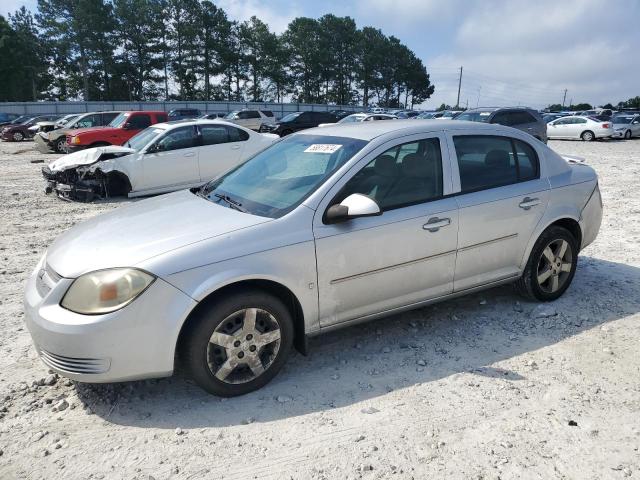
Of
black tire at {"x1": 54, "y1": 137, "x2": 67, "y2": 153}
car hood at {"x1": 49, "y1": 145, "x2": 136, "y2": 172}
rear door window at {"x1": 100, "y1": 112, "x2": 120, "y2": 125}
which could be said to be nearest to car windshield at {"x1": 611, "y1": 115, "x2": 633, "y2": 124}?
rear door window at {"x1": 100, "y1": 112, "x2": 120, "y2": 125}

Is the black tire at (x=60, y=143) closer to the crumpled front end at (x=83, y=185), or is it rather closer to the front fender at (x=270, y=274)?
the crumpled front end at (x=83, y=185)

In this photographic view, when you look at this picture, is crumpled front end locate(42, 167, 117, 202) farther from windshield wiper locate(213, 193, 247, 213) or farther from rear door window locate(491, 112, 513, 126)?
rear door window locate(491, 112, 513, 126)

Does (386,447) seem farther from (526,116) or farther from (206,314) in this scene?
(526,116)

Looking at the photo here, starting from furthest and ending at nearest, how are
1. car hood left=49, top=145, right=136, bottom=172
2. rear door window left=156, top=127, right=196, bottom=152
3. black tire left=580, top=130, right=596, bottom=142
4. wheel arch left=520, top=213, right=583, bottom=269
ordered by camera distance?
black tire left=580, top=130, right=596, bottom=142
rear door window left=156, top=127, right=196, bottom=152
car hood left=49, top=145, right=136, bottom=172
wheel arch left=520, top=213, right=583, bottom=269

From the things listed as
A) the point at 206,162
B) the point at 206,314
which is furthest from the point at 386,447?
the point at 206,162

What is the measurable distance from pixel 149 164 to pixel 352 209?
7.52m

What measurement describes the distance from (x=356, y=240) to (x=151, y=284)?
1332 mm

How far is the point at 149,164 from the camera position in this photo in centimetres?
973

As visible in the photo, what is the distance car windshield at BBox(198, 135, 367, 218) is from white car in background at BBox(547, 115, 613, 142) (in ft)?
86.1

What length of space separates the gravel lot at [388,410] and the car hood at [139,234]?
2.94 ft

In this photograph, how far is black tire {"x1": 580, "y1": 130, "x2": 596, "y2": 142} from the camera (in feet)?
85.0

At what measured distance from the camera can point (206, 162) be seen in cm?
1030

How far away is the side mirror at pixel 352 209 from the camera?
3.18m

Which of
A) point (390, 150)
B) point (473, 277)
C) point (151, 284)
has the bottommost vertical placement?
point (473, 277)
